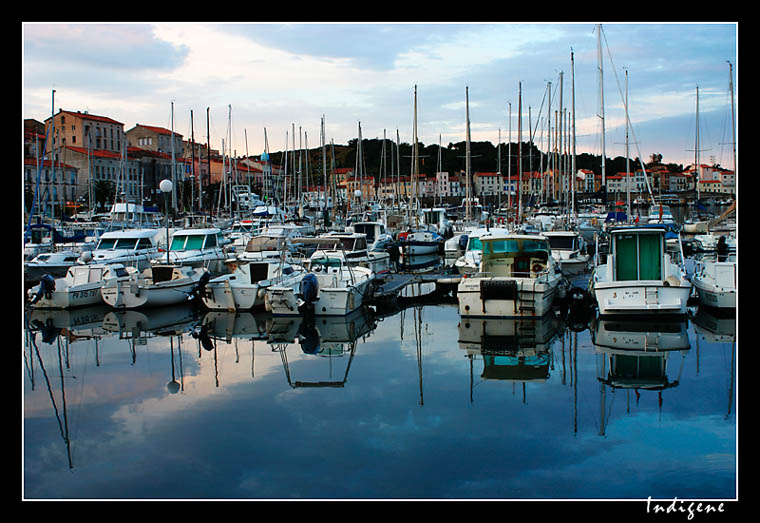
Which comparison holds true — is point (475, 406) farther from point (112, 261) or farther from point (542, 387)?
point (112, 261)

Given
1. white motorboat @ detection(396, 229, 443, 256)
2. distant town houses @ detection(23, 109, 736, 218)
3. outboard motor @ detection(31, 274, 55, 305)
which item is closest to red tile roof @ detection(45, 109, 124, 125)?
distant town houses @ detection(23, 109, 736, 218)

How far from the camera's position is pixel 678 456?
8977mm

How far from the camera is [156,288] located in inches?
837

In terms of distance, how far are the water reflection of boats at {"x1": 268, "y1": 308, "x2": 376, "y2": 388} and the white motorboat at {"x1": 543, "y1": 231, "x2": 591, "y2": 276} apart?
8323mm

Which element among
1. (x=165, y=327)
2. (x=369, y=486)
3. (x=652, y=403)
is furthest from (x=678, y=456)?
(x=165, y=327)

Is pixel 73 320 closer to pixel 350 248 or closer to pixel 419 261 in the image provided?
pixel 350 248

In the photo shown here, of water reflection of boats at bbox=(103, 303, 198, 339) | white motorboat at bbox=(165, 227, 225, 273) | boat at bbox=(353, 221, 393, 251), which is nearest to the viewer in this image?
water reflection of boats at bbox=(103, 303, 198, 339)

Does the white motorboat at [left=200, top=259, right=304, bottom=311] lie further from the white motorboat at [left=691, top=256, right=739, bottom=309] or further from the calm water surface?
the white motorboat at [left=691, top=256, right=739, bottom=309]

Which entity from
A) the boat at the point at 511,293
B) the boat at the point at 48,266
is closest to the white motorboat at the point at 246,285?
the boat at the point at 511,293

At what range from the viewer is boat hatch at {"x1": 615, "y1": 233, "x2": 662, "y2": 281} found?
18438 millimetres

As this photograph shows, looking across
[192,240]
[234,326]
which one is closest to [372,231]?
[192,240]

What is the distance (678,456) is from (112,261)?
22539 millimetres

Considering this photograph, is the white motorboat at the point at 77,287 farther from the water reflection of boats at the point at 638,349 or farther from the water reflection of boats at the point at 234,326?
the water reflection of boats at the point at 638,349

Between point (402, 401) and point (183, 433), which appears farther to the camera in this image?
point (402, 401)
